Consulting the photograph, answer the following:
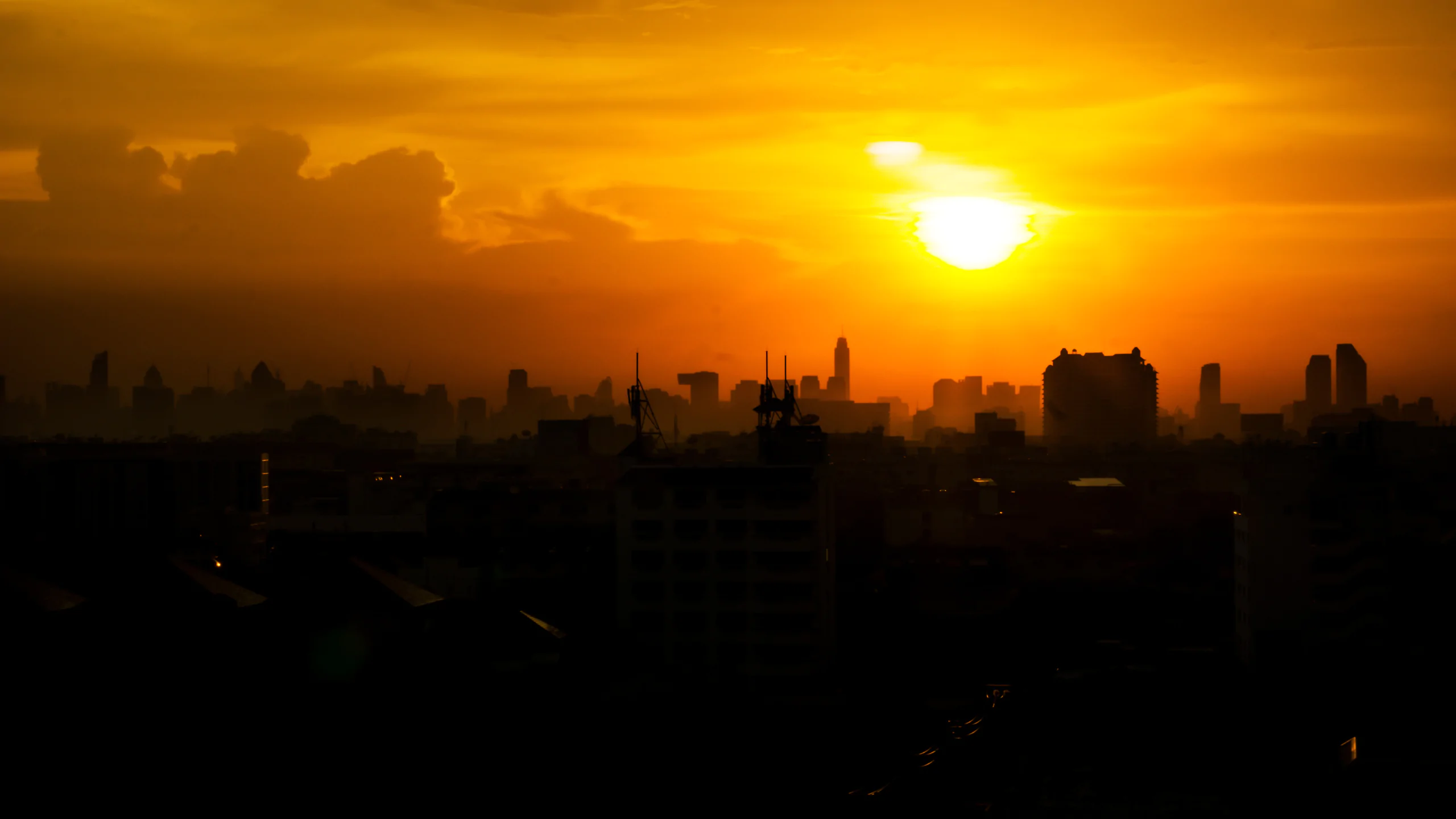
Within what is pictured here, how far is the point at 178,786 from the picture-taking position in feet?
61.0

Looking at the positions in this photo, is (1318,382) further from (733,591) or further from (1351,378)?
(733,591)

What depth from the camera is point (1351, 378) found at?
114812mm

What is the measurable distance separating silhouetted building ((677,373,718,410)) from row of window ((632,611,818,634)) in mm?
91268

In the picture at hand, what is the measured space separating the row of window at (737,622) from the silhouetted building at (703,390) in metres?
91.3

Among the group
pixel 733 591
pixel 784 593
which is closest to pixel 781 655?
pixel 784 593

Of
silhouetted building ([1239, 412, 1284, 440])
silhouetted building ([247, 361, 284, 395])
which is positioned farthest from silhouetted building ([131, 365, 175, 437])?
silhouetted building ([1239, 412, 1284, 440])

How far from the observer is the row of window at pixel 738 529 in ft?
86.1

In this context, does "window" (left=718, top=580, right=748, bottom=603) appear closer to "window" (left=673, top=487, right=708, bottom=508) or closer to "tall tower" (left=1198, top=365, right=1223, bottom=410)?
"window" (left=673, top=487, right=708, bottom=508)

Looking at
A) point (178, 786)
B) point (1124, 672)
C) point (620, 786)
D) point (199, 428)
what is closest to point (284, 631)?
point (178, 786)

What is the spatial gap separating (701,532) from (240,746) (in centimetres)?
959

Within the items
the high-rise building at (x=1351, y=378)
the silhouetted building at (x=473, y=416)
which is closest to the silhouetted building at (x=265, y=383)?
the silhouetted building at (x=473, y=416)

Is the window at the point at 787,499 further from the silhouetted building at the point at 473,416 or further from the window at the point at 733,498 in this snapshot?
the silhouetted building at the point at 473,416

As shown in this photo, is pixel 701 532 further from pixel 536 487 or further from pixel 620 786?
pixel 536 487

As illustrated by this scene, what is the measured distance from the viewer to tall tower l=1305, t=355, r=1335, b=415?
120 metres
